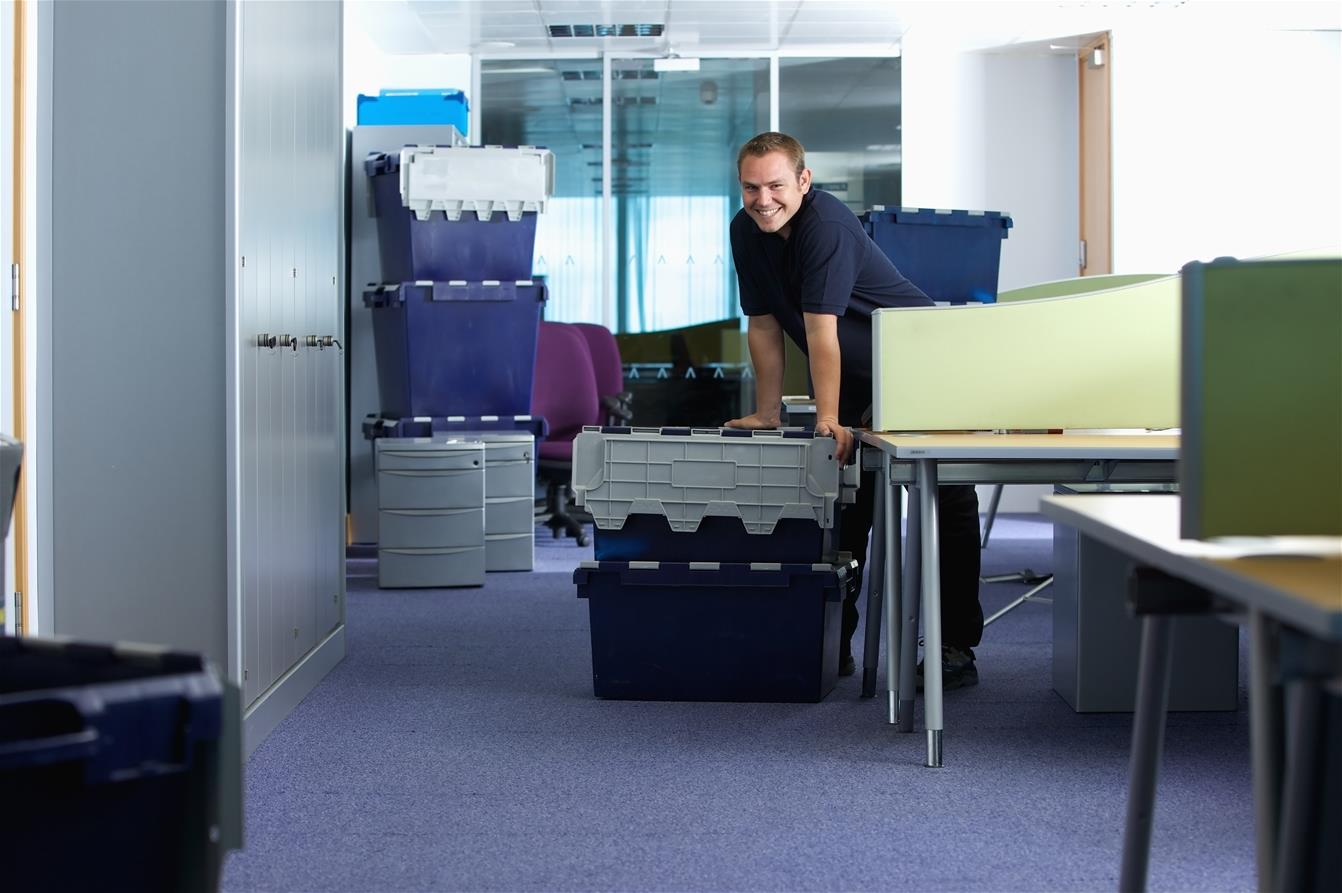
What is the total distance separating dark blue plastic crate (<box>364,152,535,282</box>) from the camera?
196 inches

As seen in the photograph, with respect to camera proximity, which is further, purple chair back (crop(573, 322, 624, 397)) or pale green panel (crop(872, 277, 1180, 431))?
purple chair back (crop(573, 322, 624, 397))

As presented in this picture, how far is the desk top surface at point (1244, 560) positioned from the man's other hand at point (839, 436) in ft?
4.33

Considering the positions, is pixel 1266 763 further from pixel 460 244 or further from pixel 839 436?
pixel 460 244

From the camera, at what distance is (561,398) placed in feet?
18.7

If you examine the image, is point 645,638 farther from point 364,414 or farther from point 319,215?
point 364,414

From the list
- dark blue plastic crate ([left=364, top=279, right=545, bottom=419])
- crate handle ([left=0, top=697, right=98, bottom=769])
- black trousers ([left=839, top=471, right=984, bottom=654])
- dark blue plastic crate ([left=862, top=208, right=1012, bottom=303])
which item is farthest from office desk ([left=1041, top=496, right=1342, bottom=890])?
dark blue plastic crate ([left=364, top=279, right=545, bottom=419])

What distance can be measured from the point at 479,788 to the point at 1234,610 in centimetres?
150

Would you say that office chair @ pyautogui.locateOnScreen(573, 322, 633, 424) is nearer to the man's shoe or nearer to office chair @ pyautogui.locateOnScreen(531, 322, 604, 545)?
office chair @ pyautogui.locateOnScreen(531, 322, 604, 545)

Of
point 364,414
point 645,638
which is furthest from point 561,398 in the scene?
point 645,638

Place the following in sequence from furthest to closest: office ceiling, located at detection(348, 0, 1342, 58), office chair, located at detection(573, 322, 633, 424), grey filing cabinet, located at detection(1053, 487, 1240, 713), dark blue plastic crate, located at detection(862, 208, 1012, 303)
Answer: office ceiling, located at detection(348, 0, 1342, 58), office chair, located at detection(573, 322, 633, 424), dark blue plastic crate, located at detection(862, 208, 1012, 303), grey filing cabinet, located at detection(1053, 487, 1240, 713)

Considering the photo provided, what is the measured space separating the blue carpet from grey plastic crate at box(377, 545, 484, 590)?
1.21 m

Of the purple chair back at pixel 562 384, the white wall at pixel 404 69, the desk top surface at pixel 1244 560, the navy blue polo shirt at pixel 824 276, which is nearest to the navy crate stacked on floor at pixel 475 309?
the purple chair back at pixel 562 384

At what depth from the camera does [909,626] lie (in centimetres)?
271

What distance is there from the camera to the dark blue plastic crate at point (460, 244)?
497cm
